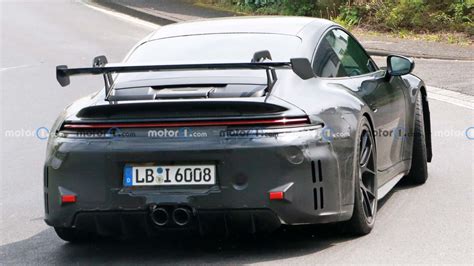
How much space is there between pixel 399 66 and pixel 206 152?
2.34 m

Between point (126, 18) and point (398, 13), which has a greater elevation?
point (398, 13)

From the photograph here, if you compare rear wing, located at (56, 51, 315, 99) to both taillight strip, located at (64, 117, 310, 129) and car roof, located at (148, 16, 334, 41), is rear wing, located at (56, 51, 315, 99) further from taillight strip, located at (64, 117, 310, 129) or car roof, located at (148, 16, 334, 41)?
car roof, located at (148, 16, 334, 41)

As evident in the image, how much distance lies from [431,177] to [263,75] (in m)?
2.94

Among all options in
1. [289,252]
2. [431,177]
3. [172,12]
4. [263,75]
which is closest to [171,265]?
[289,252]

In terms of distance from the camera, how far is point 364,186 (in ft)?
22.5

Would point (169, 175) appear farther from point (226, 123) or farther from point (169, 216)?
point (226, 123)

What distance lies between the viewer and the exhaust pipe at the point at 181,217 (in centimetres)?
610

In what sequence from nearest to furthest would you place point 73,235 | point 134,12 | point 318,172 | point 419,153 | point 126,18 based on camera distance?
point 318,172, point 73,235, point 419,153, point 126,18, point 134,12

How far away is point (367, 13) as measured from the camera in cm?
2394

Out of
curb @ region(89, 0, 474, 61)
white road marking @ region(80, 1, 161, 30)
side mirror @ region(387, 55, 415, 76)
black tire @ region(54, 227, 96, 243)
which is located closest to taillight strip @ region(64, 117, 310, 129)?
black tire @ region(54, 227, 96, 243)

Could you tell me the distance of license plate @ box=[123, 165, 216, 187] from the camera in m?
6.05

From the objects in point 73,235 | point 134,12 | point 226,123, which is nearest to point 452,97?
point 73,235

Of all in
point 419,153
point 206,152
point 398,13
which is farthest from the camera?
point 398,13

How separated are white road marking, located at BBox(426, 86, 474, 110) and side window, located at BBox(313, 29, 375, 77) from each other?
568cm
